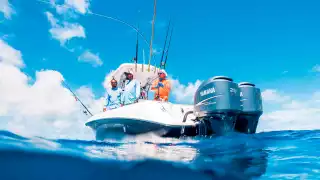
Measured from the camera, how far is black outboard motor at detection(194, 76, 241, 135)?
562 centimetres

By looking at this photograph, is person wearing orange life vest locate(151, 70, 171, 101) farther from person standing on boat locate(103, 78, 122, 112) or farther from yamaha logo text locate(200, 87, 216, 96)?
yamaha logo text locate(200, 87, 216, 96)

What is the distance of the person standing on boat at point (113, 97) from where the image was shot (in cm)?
924

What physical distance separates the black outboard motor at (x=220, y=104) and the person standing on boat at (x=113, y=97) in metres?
3.98

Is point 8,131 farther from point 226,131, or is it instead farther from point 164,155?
point 226,131

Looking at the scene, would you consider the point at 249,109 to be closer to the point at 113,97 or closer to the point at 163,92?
the point at 163,92

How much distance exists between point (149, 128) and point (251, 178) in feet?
9.24

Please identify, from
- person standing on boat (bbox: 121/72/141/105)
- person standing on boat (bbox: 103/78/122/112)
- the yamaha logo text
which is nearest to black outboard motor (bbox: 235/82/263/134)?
the yamaha logo text

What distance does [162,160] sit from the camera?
15.4 ft

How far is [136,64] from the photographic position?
10688 millimetres

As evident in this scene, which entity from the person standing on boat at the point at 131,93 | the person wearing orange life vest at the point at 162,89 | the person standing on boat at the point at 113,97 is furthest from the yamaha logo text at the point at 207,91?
the person standing on boat at the point at 113,97

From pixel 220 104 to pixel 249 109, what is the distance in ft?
2.85

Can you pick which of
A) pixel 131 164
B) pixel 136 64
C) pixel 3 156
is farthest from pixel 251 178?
pixel 136 64

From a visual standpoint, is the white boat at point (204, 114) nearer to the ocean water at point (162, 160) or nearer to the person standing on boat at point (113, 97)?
the ocean water at point (162, 160)

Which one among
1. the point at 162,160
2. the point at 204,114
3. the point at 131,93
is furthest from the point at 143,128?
the point at 131,93
